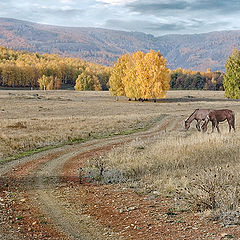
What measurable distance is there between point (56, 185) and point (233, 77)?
229 feet

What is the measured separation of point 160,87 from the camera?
240ft

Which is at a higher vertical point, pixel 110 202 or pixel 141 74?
pixel 141 74

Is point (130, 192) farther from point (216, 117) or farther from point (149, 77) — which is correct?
point (149, 77)

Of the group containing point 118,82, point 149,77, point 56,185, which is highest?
point 149,77

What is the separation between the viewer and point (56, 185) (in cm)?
1229

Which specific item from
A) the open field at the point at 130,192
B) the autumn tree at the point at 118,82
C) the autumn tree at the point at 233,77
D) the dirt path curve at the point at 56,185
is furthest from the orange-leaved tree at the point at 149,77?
the open field at the point at 130,192

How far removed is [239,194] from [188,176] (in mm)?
3076

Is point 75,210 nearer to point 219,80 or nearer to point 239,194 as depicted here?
point 239,194

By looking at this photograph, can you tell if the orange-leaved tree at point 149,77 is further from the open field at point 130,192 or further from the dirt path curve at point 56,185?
the open field at point 130,192

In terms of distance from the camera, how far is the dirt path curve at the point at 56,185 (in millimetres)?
7953

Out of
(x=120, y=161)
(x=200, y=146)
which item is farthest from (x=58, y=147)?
(x=200, y=146)

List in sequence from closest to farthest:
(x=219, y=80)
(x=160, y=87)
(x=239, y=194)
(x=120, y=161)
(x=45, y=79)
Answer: (x=239, y=194)
(x=120, y=161)
(x=160, y=87)
(x=45, y=79)
(x=219, y=80)

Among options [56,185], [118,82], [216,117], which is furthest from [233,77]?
[56,185]

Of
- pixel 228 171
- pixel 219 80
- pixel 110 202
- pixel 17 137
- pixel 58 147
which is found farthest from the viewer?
pixel 219 80
